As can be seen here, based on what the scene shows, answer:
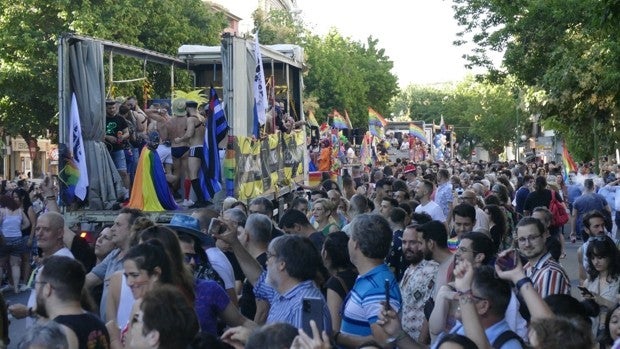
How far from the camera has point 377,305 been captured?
6746 mm

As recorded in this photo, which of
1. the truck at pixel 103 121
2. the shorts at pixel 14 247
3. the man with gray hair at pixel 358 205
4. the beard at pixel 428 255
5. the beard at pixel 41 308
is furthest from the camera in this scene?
the shorts at pixel 14 247

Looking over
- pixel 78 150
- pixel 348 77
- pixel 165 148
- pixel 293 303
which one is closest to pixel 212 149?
pixel 165 148

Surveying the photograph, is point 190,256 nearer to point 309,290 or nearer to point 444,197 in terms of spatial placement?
point 309,290

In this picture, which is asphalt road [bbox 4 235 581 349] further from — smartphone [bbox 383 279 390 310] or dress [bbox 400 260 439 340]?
smartphone [bbox 383 279 390 310]

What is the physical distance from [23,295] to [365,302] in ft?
39.8

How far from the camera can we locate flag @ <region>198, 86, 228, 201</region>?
15297 mm

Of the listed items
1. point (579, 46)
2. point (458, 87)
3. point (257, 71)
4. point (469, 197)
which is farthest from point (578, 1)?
point (458, 87)

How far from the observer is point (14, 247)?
18391mm

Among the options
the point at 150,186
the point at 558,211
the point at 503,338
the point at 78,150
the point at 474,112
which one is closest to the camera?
the point at 503,338

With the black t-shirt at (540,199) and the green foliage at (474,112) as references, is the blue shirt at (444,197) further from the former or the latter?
the green foliage at (474,112)

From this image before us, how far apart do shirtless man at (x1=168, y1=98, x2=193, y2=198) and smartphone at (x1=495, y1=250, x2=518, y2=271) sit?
9.81m

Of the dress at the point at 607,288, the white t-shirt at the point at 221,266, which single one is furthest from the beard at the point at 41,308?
the dress at the point at 607,288

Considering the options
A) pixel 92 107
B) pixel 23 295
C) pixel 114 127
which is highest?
pixel 92 107

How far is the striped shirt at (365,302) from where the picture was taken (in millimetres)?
6758
